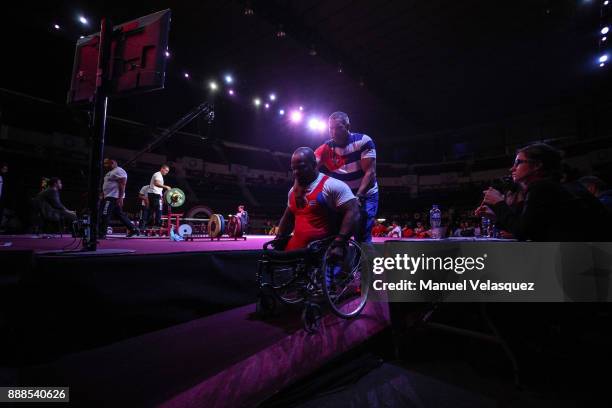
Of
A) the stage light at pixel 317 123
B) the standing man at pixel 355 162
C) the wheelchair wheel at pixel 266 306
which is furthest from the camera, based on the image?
the stage light at pixel 317 123

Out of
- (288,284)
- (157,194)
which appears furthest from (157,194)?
(288,284)

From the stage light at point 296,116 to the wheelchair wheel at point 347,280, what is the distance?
41.4ft

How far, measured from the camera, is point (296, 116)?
1427cm

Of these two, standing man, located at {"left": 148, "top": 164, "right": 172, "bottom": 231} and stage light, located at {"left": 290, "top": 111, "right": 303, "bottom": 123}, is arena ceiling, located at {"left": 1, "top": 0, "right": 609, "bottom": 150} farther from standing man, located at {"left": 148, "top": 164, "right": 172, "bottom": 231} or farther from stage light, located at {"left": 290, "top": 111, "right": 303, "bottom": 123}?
standing man, located at {"left": 148, "top": 164, "right": 172, "bottom": 231}

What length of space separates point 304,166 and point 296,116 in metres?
12.9

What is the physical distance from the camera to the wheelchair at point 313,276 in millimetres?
1690

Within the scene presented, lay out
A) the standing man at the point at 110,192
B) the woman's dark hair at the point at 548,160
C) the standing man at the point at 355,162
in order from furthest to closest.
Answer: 1. the standing man at the point at 110,192
2. the standing man at the point at 355,162
3. the woman's dark hair at the point at 548,160

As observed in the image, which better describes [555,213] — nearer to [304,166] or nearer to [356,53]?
[304,166]

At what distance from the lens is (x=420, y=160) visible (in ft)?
68.6

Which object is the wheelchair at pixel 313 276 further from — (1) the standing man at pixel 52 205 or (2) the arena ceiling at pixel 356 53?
(2) the arena ceiling at pixel 356 53

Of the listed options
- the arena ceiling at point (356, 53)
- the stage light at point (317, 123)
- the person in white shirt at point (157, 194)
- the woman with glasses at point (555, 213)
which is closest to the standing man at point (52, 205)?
the person in white shirt at point (157, 194)

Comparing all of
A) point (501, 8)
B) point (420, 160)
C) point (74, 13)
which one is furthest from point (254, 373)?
point (420, 160)

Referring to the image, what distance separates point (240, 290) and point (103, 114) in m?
1.70

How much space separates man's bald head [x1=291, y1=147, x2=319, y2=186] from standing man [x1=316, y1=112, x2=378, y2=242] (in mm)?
525
